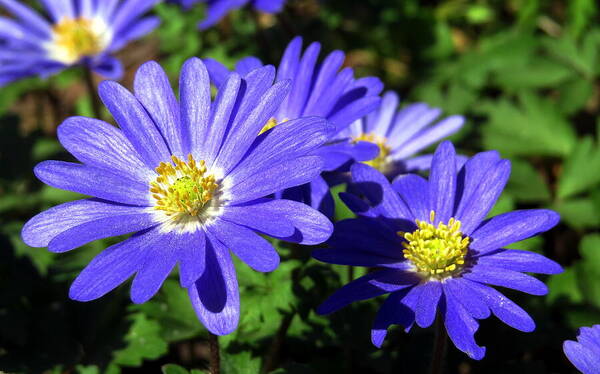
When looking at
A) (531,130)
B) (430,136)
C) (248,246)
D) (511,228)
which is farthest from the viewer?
(531,130)

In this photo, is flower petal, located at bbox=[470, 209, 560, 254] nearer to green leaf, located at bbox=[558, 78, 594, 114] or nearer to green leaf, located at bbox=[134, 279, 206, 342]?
green leaf, located at bbox=[134, 279, 206, 342]

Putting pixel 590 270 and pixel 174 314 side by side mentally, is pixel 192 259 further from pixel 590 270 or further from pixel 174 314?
pixel 590 270

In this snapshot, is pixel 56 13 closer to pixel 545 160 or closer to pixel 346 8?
pixel 346 8

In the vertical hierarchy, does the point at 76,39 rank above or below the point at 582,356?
above

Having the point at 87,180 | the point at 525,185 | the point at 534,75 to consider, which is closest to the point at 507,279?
the point at 87,180

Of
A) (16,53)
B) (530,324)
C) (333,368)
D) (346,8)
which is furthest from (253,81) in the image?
(346,8)

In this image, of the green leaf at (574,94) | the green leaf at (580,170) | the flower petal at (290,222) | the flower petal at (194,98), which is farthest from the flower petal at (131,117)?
the green leaf at (574,94)
